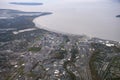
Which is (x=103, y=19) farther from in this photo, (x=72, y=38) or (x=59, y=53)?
(x=59, y=53)

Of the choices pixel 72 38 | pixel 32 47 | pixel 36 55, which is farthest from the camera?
pixel 72 38

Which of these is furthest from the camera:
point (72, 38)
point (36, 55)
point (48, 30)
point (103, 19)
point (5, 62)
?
point (103, 19)

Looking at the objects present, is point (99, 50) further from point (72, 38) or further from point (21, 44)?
point (21, 44)

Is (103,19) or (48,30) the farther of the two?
(103,19)

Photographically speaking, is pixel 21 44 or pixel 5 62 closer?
pixel 5 62

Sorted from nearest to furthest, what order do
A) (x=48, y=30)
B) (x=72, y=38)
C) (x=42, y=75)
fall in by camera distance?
(x=42, y=75), (x=72, y=38), (x=48, y=30)

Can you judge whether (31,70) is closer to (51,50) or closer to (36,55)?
(36,55)

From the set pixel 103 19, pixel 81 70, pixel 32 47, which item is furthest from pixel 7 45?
pixel 103 19

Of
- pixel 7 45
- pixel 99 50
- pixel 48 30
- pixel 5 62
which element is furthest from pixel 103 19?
pixel 5 62

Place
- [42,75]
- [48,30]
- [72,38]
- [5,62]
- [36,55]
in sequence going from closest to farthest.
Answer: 1. [42,75]
2. [5,62]
3. [36,55]
4. [72,38]
5. [48,30]
